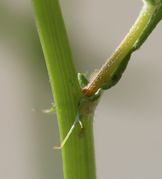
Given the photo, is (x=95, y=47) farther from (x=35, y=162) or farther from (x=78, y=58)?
(x=35, y=162)

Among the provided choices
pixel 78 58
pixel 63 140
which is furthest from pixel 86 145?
pixel 78 58

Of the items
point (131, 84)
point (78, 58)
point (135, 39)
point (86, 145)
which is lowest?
point (131, 84)

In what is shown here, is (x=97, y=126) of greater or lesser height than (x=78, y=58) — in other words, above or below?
below
